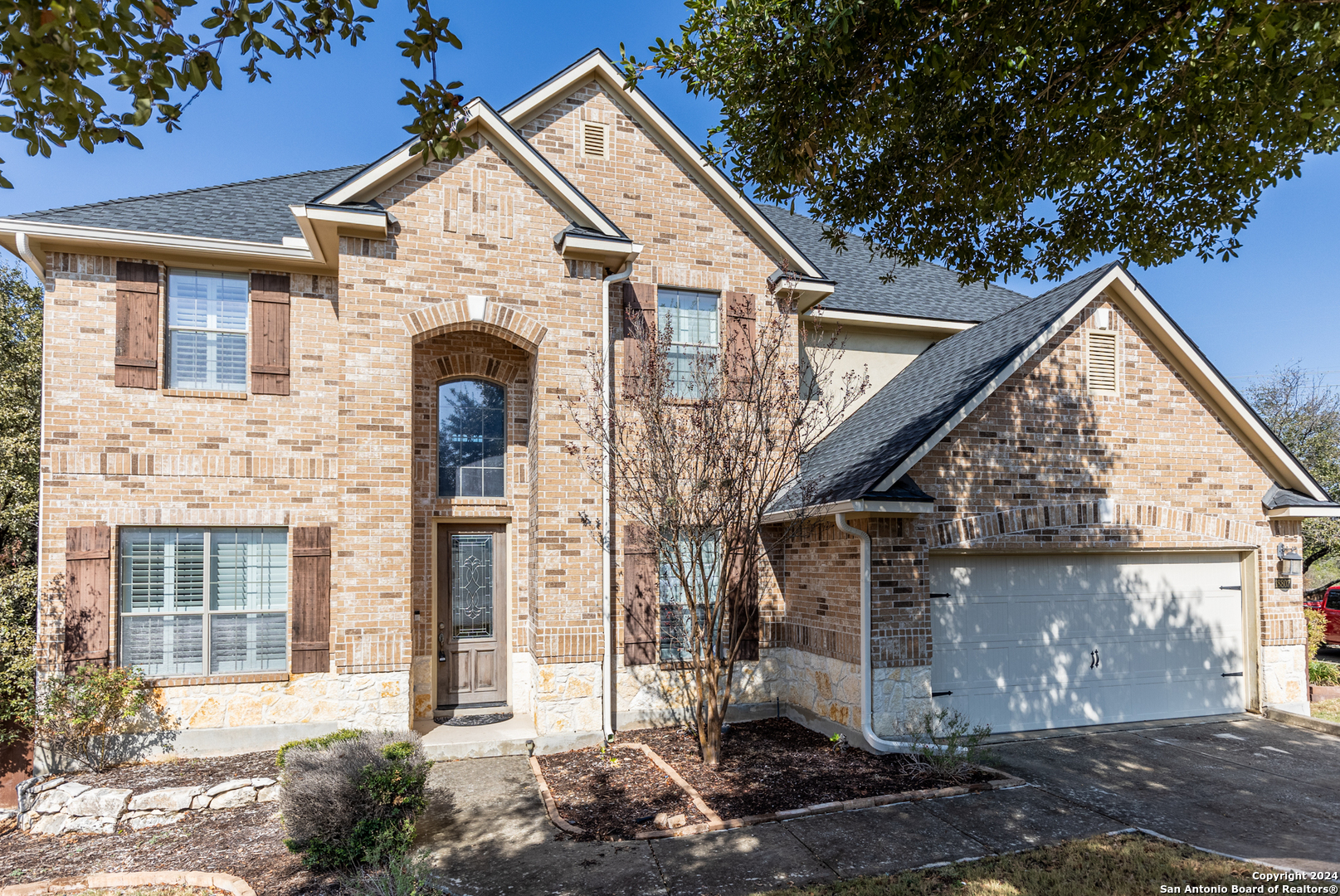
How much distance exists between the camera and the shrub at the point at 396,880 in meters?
4.96

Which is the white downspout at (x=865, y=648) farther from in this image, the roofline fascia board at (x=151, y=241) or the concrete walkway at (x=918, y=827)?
the roofline fascia board at (x=151, y=241)

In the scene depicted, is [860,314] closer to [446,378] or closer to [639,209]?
[639,209]

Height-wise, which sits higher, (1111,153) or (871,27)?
(871,27)

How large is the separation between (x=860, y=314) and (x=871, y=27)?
269 inches

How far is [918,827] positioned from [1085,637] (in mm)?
4825

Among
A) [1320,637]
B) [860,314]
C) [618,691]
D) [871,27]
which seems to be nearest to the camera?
[871,27]

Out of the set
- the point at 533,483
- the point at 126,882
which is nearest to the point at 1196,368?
the point at 533,483

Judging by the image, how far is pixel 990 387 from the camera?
356 inches

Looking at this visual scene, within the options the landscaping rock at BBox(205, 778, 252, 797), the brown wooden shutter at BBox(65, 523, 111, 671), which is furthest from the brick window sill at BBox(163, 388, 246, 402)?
the landscaping rock at BBox(205, 778, 252, 797)

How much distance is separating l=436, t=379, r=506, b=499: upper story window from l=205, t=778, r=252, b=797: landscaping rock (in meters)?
4.04

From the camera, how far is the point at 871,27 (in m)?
5.45

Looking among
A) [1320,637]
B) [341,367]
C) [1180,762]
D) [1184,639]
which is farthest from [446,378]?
[1320,637]

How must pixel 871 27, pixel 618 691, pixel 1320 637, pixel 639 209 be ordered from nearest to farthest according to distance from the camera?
pixel 871 27 → pixel 618 691 → pixel 639 209 → pixel 1320 637

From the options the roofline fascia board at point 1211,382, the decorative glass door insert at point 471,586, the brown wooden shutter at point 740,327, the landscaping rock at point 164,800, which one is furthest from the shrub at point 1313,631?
the landscaping rock at point 164,800
